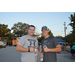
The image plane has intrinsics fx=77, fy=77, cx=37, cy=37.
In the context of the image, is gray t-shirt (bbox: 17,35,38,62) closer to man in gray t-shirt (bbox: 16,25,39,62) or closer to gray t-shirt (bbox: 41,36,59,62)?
man in gray t-shirt (bbox: 16,25,39,62)

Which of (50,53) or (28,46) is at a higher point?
(28,46)

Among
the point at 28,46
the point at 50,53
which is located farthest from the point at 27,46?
the point at 50,53

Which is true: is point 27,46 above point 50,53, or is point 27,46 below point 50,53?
above

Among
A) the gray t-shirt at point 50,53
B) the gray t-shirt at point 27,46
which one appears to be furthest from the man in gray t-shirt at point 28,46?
the gray t-shirt at point 50,53

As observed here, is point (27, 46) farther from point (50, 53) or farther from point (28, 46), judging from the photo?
point (50, 53)

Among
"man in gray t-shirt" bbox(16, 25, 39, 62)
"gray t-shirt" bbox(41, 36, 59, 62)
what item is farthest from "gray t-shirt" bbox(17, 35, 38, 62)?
"gray t-shirt" bbox(41, 36, 59, 62)

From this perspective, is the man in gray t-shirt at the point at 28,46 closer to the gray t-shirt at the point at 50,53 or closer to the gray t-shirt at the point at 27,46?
the gray t-shirt at the point at 27,46
